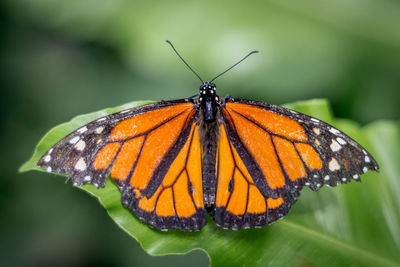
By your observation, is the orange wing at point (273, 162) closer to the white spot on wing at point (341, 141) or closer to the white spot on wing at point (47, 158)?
the white spot on wing at point (341, 141)

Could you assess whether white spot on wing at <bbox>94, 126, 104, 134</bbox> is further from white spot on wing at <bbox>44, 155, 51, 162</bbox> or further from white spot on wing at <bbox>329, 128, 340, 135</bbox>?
white spot on wing at <bbox>329, 128, 340, 135</bbox>

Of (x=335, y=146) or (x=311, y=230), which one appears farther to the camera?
(x=311, y=230)

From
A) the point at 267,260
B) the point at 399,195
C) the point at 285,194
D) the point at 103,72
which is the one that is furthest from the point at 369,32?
the point at 103,72

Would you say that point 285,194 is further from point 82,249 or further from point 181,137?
point 82,249

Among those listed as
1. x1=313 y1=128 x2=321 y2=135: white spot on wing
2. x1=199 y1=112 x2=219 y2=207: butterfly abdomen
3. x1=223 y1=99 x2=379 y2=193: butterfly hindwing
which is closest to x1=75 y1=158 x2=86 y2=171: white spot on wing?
x1=199 y1=112 x2=219 y2=207: butterfly abdomen

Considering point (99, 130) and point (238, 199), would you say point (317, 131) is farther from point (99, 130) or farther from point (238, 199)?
point (99, 130)

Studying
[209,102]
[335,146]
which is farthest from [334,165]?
[209,102]

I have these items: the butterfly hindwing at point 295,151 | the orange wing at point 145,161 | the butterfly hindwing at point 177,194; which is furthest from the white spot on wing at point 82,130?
the butterfly hindwing at point 295,151
